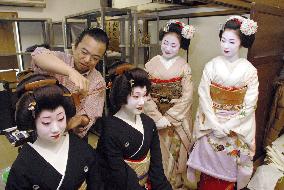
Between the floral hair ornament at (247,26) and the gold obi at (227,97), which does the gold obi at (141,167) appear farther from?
the floral hair ornament at (247,26)

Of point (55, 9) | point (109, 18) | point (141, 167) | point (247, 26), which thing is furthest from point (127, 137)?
point (55, 9)

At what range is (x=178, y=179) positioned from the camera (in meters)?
2.84

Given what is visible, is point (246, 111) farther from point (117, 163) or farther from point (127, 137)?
point (117, 163)

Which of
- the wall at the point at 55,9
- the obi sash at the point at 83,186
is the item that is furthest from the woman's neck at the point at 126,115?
the wall at the point at 55,9

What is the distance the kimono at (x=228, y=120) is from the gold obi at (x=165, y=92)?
27 centimetres

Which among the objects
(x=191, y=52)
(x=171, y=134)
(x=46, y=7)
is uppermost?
(x=46, y=7)

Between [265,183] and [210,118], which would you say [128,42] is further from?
[265,183]

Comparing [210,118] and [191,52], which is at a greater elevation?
[191,52]

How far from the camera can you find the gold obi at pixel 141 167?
6.06 feet

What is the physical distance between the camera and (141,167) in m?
1.88

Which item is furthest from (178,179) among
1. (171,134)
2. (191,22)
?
(191,22)

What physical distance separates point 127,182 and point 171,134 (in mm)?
1050

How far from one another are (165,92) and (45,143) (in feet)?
4.96

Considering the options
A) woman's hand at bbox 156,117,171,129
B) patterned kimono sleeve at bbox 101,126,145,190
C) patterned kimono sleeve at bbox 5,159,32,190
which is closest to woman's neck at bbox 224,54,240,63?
woman's hand at bbox 156,117,171,129
